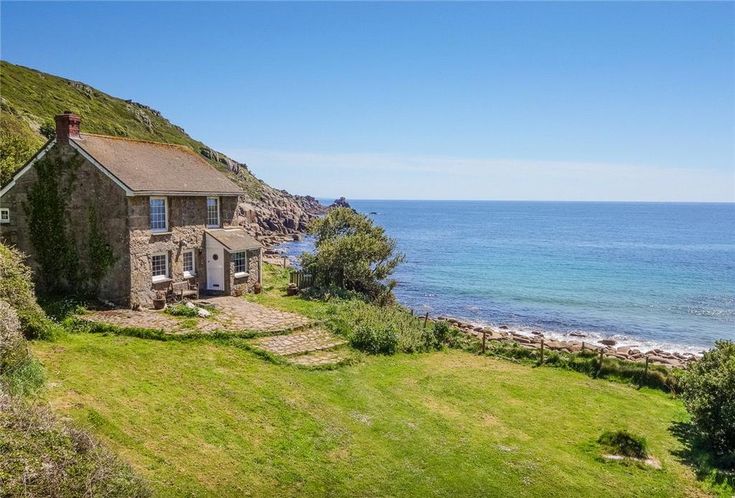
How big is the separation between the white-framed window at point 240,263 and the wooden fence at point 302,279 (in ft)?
15.3

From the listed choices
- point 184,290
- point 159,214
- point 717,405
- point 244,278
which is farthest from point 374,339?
point 717,405

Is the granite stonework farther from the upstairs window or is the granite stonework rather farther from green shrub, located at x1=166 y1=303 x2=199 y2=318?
green shrub, located at x1=166 y1=303 x2=199 y2=318

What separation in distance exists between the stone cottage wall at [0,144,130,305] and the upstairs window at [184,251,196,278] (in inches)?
163

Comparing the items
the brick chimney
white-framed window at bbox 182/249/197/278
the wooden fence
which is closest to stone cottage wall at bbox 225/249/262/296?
white-framed window at bbox 182/249/197/278

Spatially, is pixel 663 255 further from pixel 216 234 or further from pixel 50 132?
pixel 50 132

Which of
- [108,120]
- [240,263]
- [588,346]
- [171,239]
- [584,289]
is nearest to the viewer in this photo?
[171,239]

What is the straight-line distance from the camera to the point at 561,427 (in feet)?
61.1

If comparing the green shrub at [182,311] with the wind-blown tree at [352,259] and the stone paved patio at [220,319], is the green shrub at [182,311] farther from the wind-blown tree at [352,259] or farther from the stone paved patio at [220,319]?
the wind-blown tree at [352,259]

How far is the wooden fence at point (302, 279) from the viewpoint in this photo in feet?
117

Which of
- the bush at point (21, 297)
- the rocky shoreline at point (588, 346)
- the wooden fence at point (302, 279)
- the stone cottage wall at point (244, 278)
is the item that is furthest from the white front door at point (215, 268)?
the rocky shoreline at point (588, 346)

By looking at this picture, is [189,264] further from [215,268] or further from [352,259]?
[352,259]

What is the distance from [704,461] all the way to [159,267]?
2487cm

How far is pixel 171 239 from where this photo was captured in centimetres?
2762

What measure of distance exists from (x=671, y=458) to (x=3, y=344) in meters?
20.3
